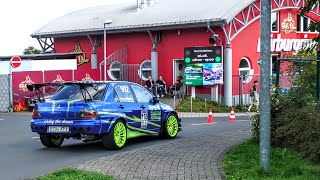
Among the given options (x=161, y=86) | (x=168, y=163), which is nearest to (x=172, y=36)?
(x=161, y=86)

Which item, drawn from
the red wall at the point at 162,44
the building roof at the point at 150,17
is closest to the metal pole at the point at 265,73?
the building roof at the point at 150,17

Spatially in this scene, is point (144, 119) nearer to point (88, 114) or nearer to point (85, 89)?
point (85, 89)

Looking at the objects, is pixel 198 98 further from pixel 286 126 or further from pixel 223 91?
pixel 286 126

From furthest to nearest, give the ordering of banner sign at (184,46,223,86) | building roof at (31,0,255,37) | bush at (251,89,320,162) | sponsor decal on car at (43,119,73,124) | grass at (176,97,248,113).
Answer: building roof at (31,0,255,37)
banner sign at (184,46,223,86)
grass at (176,97,248,113)
sponsor decal on car at (43,119,73,124)
bush at (251,89,320,162)

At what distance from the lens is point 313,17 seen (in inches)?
1544

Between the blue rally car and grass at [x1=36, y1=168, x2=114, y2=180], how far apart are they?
3.07 metres

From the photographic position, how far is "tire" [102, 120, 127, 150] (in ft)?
39.4

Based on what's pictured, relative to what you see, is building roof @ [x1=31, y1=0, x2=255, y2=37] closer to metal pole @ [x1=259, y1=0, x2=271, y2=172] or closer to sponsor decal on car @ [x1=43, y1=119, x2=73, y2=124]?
sponsor decal on car @ [x1=43, y1=119, x2=73, y2=124]

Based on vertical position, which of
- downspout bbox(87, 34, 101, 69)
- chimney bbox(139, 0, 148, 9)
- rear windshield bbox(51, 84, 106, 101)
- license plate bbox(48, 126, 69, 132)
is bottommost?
license plate bbox(48, 126, 69, 132)

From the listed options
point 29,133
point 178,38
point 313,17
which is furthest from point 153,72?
point 29,133

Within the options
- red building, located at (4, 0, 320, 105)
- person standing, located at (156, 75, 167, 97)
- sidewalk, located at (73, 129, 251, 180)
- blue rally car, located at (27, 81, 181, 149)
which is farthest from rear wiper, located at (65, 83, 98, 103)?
person standing, located at (156, 75, 167, 97)

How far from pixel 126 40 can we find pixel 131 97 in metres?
24.4

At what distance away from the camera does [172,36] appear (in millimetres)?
34781

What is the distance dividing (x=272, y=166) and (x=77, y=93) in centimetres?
499
